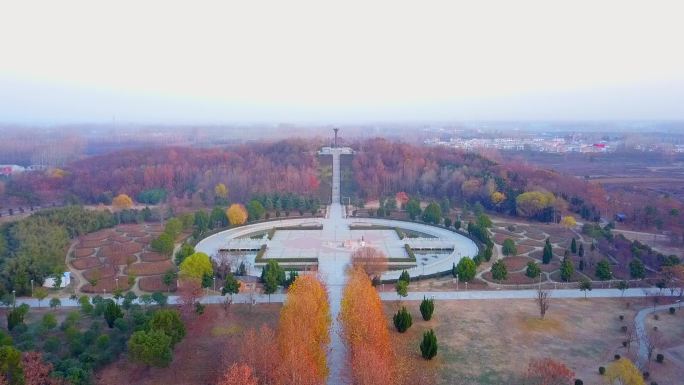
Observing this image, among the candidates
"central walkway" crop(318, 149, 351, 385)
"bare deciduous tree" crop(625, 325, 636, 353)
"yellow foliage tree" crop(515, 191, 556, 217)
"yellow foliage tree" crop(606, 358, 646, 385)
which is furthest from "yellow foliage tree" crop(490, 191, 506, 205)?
"yellow foliage tree" crop(606, 358, 646, 385)

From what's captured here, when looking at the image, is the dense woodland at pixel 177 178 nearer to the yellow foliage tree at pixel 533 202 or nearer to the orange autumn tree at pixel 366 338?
the yellow foliage tree at pixel 533 202

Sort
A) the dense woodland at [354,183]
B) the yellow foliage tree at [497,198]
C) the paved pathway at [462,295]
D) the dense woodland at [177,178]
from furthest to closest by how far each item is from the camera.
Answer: the dense woodland at [177,178], the yellow foliage tree at [497,198], the dense woodland at [354,183], the paved pathway at [462,295]

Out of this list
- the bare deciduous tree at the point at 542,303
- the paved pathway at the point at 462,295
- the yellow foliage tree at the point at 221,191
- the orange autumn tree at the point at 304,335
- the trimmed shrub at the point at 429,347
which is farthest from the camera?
the yellow foliage tree at the point at 221,191

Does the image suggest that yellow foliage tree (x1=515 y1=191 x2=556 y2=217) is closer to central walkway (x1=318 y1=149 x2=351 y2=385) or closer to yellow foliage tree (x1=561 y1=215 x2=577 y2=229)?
yellow foliage tree (x1=561 y1=215 x2=577 y2=229)

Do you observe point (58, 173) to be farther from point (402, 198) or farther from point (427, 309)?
point (427, 309)

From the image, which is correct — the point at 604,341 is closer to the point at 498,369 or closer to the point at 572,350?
the point at 572,350

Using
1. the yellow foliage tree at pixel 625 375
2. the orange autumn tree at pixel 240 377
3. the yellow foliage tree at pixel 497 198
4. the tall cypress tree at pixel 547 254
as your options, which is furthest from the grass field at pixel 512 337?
the yellow foliage tree at pixel 497 198

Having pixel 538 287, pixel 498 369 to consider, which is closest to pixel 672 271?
pixel 538 287
